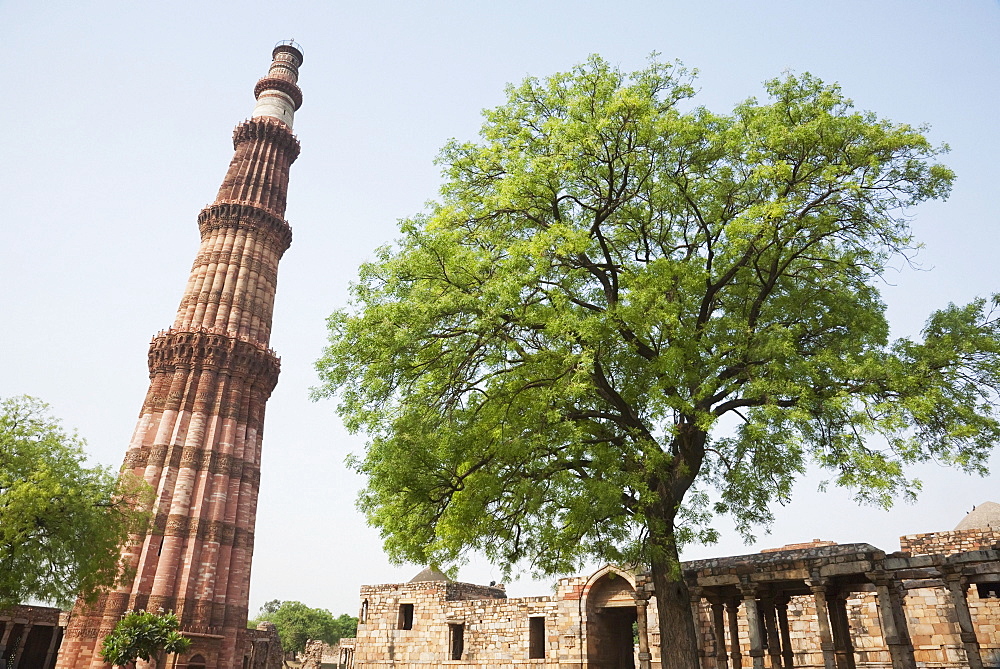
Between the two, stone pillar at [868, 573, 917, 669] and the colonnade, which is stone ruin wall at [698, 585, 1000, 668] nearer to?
the colonnade

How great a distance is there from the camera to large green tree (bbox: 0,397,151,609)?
19844 millimetres

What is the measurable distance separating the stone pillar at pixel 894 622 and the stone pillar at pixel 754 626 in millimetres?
2401

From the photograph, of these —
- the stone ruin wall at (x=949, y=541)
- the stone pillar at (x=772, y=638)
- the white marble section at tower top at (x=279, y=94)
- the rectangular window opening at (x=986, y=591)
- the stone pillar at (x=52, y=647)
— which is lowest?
the stone pillar at (x=52, y=647)

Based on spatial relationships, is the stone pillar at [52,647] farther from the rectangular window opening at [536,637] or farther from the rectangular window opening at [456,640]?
the rectangular window opening at [536,637]

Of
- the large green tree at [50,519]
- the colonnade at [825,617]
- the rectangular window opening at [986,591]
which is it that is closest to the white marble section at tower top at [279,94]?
the large green tree at [50,519]

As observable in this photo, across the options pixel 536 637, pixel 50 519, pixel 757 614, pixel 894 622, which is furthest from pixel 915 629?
pixel 50 519

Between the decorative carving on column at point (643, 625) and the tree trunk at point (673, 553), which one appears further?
the decorative carving on column at point (643, 625)

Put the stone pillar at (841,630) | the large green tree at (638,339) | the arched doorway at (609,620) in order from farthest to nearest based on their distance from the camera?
the arched doorway at (609,620)
the stone pillar at (841,630)
the large green tree at (638,339)

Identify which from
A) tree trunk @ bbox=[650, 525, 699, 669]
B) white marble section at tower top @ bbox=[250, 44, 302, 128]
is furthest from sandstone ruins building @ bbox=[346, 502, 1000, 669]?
white marble section at tower top @ bbox=[250, 44, 302, 128]

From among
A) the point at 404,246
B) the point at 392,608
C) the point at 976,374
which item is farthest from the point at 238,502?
the point at 976,374

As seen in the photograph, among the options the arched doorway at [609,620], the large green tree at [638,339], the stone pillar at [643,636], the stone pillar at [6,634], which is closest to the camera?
the large green tree at [638,339]

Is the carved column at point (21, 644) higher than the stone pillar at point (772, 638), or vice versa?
the stone pillar at point (772, 638)

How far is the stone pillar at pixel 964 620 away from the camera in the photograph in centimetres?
1131

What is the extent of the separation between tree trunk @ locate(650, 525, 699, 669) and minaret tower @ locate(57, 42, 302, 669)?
24.1 metres
